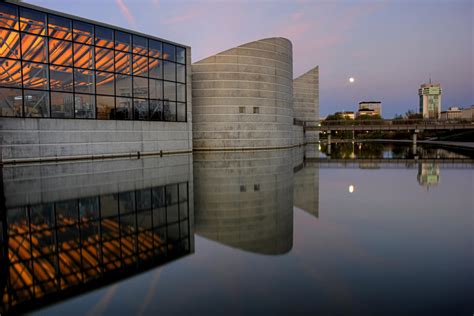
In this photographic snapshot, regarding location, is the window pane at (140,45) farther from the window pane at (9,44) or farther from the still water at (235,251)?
the still water at (235,251)

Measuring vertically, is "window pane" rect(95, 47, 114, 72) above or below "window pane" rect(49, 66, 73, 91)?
above

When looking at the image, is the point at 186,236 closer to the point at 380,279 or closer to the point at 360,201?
the point at 380,279

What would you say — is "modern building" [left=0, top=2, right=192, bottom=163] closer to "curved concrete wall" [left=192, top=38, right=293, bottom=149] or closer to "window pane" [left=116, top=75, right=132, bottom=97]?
"window pane" [left=116, top=75, right=132, bottom=97]

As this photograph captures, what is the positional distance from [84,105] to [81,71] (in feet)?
9.33

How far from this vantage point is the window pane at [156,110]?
1435 inches

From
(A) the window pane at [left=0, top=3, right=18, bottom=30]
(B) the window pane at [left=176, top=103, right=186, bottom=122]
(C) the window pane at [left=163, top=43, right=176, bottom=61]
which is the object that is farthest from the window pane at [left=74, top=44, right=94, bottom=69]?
(B) the window pane at [left=176, top=103, right=186, bottom=122]

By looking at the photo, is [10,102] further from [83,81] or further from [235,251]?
[235,251]

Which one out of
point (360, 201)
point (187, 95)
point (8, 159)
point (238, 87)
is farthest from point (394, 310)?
point (238, 87)

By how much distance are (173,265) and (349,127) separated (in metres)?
69.7

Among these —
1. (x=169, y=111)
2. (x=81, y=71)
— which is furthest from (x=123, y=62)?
(x=169, y=111)

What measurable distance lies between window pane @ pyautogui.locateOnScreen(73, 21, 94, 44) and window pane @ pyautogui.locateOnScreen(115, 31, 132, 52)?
2.51 m

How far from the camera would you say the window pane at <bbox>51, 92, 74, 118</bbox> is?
28.7 metres

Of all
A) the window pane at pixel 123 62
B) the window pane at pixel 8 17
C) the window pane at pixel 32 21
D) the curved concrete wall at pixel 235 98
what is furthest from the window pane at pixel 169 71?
the window pane at pixel 8 17

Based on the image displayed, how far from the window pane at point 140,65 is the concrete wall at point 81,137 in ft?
15.7
